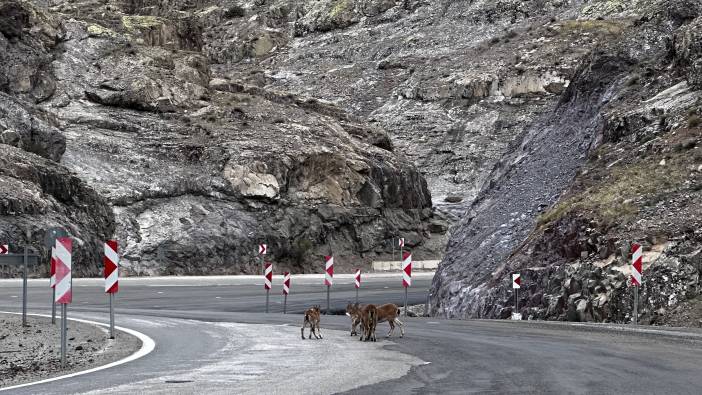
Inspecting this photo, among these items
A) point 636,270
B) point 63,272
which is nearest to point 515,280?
point 636,270

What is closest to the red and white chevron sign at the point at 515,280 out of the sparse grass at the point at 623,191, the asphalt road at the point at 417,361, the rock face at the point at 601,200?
the rock face at the point at 601,200

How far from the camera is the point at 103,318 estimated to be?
2402 cm

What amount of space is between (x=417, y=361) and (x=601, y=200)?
49.9 feet

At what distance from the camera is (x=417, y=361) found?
12.8 meters

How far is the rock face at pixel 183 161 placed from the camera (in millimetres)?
59906

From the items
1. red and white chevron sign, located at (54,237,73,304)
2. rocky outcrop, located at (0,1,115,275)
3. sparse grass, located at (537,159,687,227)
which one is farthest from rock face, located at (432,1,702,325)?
rocky outcrop, located at (0,1,115,275)

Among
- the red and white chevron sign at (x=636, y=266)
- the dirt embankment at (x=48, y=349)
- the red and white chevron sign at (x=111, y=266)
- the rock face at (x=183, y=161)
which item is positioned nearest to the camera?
the dirt embankment at (x=48, y=349)

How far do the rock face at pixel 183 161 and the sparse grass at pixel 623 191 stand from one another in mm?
32388

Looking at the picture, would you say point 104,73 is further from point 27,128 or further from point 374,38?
point 374,38

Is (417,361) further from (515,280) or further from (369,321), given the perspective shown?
(515,280)

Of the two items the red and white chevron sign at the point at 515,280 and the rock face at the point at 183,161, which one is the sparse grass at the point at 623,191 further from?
the rock face at the point at 183,161

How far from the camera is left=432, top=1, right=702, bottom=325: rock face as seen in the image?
22.9 metres

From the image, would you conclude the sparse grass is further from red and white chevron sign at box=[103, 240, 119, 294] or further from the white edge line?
red and white chevron sign at box=[103, 240, 119, 294]

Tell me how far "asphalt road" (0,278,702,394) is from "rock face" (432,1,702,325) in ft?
10.0
